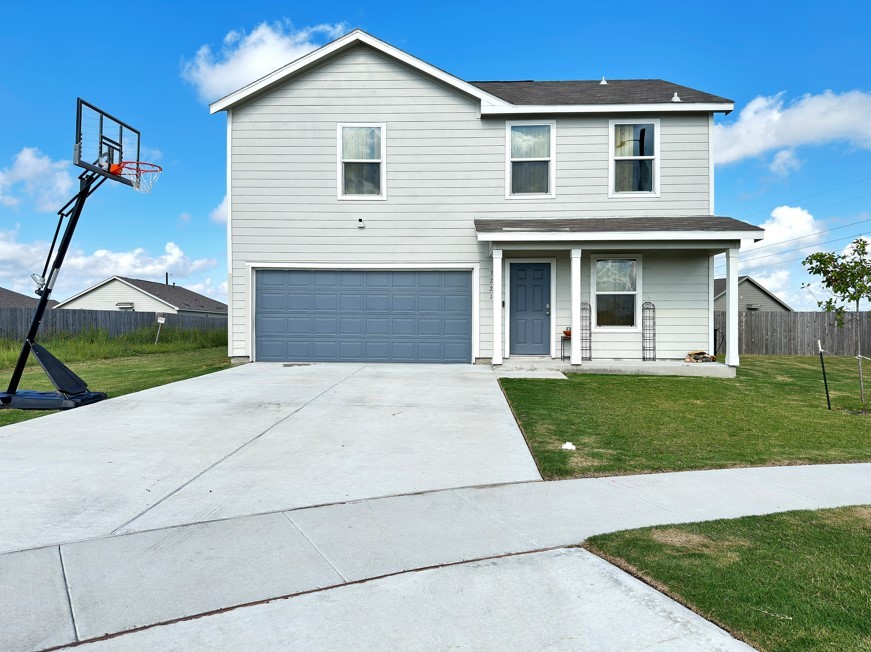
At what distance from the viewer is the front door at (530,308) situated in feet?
44.3

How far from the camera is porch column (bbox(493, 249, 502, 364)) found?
12547mm

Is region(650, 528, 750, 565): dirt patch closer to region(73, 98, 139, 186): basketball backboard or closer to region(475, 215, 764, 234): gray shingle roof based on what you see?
region(73, 98, 139, 186): basketball backboard

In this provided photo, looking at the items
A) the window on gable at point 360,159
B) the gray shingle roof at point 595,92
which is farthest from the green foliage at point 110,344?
the gray shingle roof at point 595,92

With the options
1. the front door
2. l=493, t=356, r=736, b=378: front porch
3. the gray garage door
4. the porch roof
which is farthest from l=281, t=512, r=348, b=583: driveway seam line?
the front door

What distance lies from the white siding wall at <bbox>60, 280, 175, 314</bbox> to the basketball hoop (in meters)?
34.1

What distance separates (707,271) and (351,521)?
11.9 meters

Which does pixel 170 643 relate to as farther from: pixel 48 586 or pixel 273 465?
pixel 273 465

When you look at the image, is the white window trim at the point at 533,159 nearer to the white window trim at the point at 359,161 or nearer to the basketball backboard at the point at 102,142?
the white window trim at the point at 359,161

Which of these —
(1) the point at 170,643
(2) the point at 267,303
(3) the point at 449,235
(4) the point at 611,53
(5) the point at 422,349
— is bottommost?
(1) the point at 170,643

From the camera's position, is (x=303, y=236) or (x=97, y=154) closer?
(x=97, y=154)

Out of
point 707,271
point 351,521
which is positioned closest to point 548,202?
point 707,271

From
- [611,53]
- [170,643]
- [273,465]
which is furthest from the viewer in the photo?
→ [611,53]

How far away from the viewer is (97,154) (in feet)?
28.5

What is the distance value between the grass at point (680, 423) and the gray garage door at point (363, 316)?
3063mm
